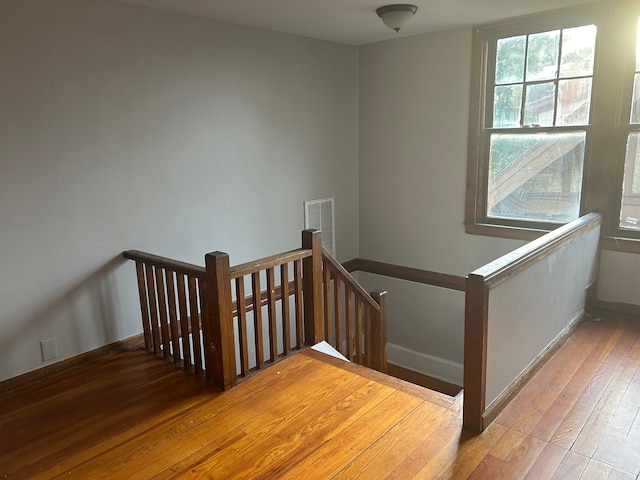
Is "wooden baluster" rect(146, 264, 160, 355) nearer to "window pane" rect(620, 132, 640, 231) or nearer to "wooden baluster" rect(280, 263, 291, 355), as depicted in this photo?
"wooden baluster" rect(280, 263, 291, 355)

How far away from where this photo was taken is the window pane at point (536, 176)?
12.6 feet

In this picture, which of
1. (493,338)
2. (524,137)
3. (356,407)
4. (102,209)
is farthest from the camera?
(524,137)

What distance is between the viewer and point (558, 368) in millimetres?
2885

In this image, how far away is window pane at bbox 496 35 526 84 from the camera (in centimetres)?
389

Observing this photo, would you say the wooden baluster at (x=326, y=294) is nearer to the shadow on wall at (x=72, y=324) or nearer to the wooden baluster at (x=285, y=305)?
the wooden baluster at (x=285, y=305)

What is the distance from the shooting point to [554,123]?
3824mm

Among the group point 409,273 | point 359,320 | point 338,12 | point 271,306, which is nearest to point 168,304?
point 271,306

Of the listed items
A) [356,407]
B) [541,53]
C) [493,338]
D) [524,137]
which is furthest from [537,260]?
[541,53]

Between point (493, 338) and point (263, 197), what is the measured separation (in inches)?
93.0

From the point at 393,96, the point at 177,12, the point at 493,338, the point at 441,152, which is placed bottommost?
the point at 493,338

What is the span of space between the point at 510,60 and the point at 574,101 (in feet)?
1.95

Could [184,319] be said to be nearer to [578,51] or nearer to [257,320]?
[257,320]

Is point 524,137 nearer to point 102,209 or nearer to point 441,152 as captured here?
point 441,152

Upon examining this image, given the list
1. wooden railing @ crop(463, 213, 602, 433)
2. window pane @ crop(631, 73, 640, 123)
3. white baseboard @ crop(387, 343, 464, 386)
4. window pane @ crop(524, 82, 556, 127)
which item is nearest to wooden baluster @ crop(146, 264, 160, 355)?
wooden railing @ crop(463, 213, 602, 433)
